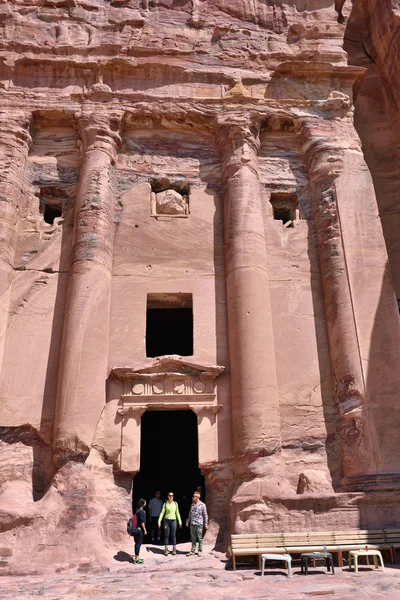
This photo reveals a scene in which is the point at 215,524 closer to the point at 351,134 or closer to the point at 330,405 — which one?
the point at 330,405

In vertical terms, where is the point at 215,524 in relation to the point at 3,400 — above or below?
below

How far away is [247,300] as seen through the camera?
13.1 m

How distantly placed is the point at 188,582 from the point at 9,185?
10.2 metres

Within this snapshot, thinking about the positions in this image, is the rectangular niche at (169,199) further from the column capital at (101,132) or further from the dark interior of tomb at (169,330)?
the dark interior of tomb at (169,330)

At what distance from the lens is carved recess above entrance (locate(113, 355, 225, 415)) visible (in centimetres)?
1238

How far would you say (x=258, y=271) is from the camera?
13539 mm

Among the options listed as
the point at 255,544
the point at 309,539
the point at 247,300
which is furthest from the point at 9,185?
the point at 309,539

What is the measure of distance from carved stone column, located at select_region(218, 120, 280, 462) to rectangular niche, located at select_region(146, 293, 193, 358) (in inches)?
57.0

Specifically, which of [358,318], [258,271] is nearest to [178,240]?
[258,271]

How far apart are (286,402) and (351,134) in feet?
25.7

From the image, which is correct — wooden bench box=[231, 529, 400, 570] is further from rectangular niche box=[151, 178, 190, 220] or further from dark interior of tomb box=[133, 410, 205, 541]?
rectangular niche box=[151, 178, 190, 220]

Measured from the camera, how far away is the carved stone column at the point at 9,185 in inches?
520

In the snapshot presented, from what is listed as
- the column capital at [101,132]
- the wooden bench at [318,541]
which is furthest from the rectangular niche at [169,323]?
the wooden bench at [318,541]

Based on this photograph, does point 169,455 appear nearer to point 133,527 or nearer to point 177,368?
point 177,368
